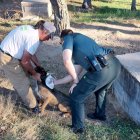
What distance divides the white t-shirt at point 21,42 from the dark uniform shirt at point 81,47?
2.10 feet

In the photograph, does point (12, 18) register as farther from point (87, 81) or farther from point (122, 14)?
point (87, 81)

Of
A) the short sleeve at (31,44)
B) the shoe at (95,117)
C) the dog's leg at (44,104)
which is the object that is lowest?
the shoe at (95,117)

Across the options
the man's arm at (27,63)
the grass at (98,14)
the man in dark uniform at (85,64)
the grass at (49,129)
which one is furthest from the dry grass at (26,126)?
the grass at (98,14)

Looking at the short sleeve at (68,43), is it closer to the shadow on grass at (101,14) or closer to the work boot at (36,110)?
the work boot at (36,110)

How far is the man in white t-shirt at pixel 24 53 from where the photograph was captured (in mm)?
5938

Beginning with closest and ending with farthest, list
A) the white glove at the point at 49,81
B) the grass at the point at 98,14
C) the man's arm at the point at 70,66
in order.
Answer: the man's arm at the point at 70,66 → the white glove at the point at 49,81 → the grass at the point at 98,14

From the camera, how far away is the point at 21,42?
602 centimetres

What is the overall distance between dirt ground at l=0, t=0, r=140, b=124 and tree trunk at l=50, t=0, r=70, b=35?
0.43m

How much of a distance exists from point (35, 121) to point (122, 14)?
9305mm

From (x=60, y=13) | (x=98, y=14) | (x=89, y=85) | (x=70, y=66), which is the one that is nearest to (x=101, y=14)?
(x=98, y=14)

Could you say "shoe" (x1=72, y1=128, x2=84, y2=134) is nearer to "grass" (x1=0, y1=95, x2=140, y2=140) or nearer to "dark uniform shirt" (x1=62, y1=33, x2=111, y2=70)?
"grass" (x1=0, y1=95, x2=140, y2=140)

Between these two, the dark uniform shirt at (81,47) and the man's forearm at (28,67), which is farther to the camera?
the man's forearm at (28,67)

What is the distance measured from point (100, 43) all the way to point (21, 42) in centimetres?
441

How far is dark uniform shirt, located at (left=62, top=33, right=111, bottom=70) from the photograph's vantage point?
5.48 meters
